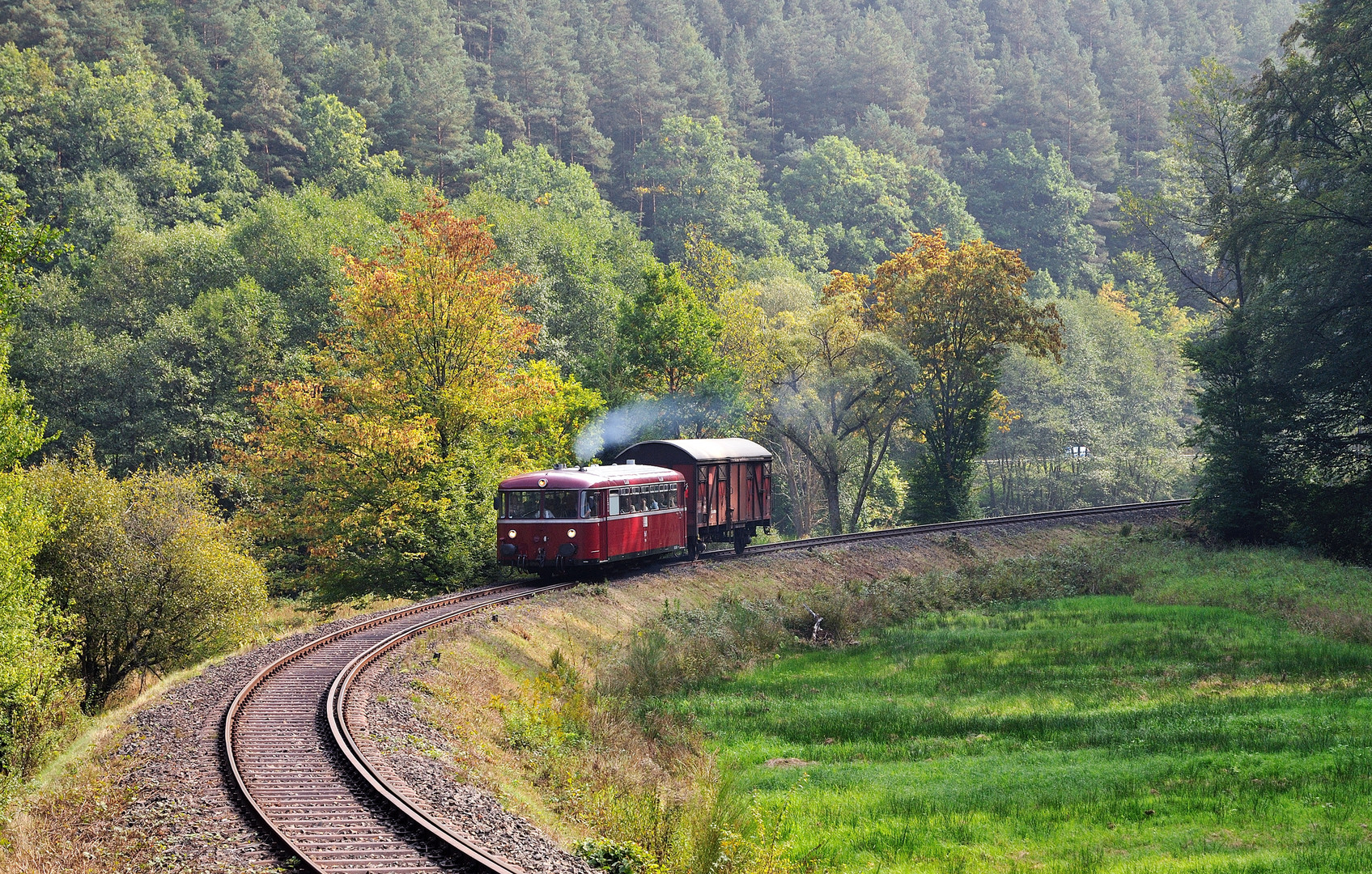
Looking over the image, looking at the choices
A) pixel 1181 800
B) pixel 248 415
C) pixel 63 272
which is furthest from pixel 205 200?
pixel 1181 800

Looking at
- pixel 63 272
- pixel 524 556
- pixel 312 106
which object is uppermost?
pixel 312 106

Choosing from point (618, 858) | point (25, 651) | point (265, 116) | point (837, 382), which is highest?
point (265, 116)

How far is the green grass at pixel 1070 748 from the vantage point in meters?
13.8

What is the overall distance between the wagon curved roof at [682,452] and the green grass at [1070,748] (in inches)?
344

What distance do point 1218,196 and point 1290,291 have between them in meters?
9.83

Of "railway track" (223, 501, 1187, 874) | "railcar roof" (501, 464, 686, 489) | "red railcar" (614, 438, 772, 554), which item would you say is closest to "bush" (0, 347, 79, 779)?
"railway track" (223, 501, 1187, 874)

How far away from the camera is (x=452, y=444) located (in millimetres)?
39281

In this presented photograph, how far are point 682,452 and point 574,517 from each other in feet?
20.6

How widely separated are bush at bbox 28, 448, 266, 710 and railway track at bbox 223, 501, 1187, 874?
6.94 metres

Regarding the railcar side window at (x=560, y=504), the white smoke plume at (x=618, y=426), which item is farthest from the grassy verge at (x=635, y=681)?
the white smoke plume at (x=618, y=426)

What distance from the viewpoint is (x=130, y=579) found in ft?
89.0

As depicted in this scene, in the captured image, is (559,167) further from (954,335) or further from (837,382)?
(954,335)

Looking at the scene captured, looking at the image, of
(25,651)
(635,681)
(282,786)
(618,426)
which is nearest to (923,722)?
(635,681)

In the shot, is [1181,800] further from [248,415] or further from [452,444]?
[248,415]
